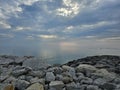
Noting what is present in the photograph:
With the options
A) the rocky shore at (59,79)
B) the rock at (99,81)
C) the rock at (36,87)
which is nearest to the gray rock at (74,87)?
the rocky shore at (59,79)

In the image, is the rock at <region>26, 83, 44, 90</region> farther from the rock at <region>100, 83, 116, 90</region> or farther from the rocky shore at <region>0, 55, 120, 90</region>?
the rock at <region>100, 83, 116, 90</region>

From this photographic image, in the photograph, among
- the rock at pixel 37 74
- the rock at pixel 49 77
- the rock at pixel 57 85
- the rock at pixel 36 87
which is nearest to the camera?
the rock at pixel 36 87

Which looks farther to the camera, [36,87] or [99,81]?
[99,81]

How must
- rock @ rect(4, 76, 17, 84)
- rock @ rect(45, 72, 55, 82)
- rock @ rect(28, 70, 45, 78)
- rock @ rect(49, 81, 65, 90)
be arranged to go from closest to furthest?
rock @ rect(49, 81, 65, 90)
rock @ rect(4, 76, 17, 84)
rock @ rect(45, 72, 55, 82)
rock @ rect(28, 70, 45, 78)

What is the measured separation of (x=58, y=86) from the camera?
21.7ft

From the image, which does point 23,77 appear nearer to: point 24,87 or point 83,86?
point 24,87

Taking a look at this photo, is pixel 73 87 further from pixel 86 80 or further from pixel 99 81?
pixel 99 81

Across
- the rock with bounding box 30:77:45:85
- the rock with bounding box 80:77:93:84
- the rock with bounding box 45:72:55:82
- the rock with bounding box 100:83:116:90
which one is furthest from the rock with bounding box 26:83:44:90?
the rock with bounding box 100:83:116:90

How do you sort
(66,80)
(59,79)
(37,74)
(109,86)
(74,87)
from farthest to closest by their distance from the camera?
(37,74)
(59,79)
(66,80)
(109,86)
(74,87)

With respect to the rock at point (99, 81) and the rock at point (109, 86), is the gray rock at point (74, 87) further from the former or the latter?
the rock at point (109, 86)

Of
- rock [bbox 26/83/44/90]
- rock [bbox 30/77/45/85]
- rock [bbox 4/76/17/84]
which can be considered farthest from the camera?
rock [bbox 4/76/17/84]

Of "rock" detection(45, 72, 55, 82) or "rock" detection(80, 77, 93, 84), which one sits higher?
"rock" detection(45, 72, 55, 82)

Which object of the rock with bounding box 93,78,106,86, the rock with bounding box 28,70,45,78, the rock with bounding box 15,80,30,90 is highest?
the rock with bounding box 28,70,45,78

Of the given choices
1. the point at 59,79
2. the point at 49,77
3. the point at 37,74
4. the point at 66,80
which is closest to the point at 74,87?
the point at 66,80
